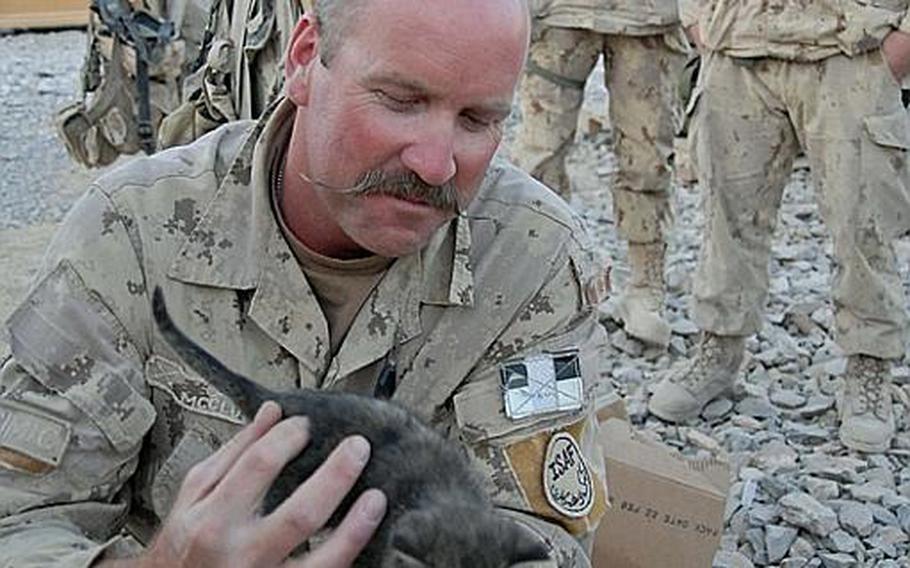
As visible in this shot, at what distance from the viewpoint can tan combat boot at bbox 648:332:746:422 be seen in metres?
5.18

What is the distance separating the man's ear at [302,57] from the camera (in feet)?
7.66

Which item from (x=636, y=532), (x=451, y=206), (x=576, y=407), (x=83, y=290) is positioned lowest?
(x=636, y=532)

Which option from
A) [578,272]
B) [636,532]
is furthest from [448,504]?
[636,532]

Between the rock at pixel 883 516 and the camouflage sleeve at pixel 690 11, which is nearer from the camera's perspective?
the rock at pixel 883 516

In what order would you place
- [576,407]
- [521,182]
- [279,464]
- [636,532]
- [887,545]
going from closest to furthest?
[279,464]
[576,407]
[521,182]
[636,532]
[887,545]

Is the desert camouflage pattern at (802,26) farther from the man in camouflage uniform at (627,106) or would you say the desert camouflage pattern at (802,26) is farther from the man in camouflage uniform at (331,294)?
the man in camouflage uniform at (331,294)

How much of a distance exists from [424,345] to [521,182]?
0.35 meters

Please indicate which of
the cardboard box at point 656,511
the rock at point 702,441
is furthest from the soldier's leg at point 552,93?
the cardboard box at point 656,511

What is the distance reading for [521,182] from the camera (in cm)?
256

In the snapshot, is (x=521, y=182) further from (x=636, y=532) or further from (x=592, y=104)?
(x=592, y=104)

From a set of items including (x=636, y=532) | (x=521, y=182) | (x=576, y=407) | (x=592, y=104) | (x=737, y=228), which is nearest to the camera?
(x=576, y=407)

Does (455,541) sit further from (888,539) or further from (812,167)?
(812,167)

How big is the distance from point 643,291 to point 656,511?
247 centimetres

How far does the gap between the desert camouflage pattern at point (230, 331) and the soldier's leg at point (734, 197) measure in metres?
2.50
